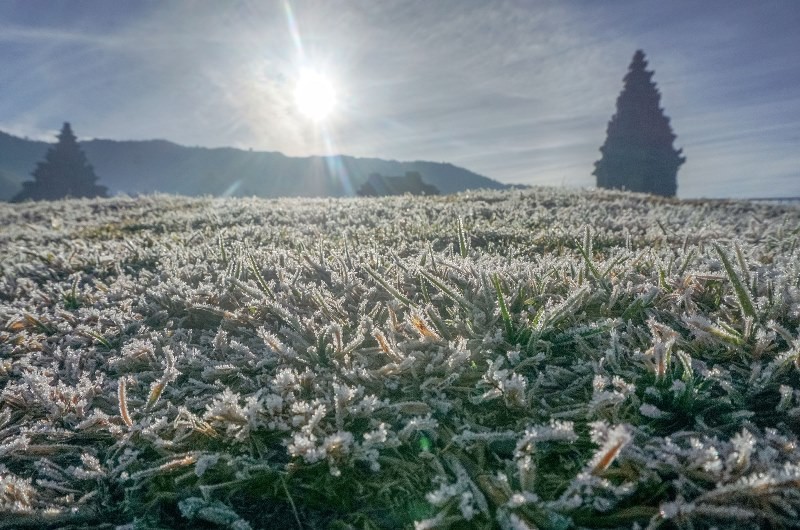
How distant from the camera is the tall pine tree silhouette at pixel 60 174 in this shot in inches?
1980

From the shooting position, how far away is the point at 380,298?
3115 mm

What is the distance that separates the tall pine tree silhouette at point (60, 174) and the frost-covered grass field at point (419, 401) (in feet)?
184

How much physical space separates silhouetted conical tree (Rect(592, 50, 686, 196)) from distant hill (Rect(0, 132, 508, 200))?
144 ft

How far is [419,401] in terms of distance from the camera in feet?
6.88

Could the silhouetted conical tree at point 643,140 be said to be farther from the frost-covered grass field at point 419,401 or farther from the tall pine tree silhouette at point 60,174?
the tall pine tree silhouette at point 60,174

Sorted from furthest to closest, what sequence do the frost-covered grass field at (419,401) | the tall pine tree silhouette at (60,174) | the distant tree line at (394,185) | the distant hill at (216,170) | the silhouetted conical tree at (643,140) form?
the distant hill at (216,170), the tall pine tree silhouette at (60,174), the silhouetted conical tree at (643,140), the distant tree line at (394,185), the frost-covered grass field at (419,401)

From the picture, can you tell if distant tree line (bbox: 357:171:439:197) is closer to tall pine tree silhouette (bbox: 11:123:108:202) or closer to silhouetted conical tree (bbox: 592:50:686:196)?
silhouetted conical tree (bbox: 592:50:686:196)

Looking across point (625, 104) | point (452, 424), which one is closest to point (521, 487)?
point (452, 424)

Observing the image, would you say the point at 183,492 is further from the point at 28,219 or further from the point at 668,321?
the point at 28,219

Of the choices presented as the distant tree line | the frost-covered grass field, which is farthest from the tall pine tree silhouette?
the frost-covered grass field

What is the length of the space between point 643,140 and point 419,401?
5024 cm

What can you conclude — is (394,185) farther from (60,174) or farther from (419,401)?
(60,174)

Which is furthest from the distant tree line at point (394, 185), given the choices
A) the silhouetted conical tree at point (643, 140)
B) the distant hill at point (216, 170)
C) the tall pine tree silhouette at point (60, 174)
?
the distant hill at point (216, 170)

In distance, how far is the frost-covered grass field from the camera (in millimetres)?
1591
